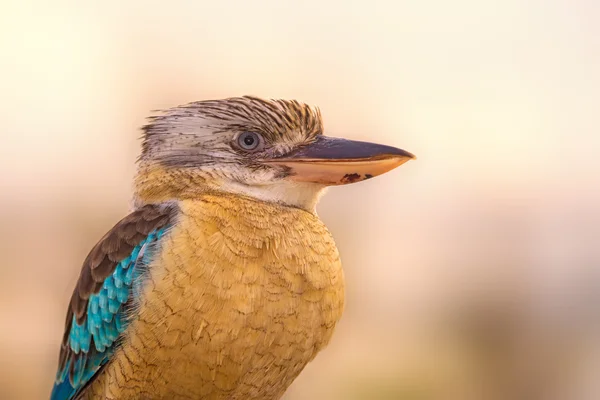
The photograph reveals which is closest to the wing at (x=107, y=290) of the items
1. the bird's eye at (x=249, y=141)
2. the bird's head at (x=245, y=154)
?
the bird's head at (x=245, y=154)

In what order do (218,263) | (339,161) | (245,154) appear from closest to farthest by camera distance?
(218,263)
(339,161)
(245,154)

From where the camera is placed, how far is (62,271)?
359cm

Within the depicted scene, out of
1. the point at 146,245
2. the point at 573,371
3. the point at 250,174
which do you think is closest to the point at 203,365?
the point at 146,245

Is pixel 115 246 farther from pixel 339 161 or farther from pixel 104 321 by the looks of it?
pixel 339 161

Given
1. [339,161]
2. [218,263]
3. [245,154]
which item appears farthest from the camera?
[245,154]

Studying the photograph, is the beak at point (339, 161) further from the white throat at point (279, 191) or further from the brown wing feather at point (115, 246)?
the brown wing feather at point (115, 246)

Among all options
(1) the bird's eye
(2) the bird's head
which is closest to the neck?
(2) the bird's head

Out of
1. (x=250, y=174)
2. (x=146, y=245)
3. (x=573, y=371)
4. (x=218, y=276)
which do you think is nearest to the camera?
(x=218, y=276)

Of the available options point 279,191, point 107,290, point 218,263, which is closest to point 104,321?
point 107,290

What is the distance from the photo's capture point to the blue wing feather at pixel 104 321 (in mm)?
1741

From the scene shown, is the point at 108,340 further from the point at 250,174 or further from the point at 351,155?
the point at 351,155

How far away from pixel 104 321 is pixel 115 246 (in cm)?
19

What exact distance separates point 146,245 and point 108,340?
0.27 m

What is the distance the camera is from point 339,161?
A: 179 cm
